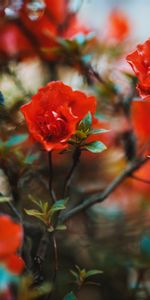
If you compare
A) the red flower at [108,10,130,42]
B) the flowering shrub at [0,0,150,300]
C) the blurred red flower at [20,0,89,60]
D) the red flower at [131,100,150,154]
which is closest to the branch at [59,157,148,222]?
the flowering shrub at [0,0,150,300]

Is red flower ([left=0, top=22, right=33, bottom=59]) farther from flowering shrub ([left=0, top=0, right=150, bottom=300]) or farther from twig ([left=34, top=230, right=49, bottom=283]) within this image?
twig ([left=34, top=230, right=49, bottom=283])

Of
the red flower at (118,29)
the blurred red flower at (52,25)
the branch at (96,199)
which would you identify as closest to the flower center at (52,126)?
the branch at (96,199)

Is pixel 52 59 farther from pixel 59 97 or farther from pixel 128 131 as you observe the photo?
pixel 59 97

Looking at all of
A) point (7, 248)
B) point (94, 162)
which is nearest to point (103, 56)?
point (94, 162)

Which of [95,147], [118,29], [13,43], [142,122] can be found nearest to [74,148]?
[95,147]

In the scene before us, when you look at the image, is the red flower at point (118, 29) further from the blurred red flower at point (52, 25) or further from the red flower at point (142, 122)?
the red flower at point (142, 122)

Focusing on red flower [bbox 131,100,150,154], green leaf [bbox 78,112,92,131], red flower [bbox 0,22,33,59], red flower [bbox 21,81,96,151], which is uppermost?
red flower [bbox 21,81,96,151]

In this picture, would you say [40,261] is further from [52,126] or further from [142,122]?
[142,122]
